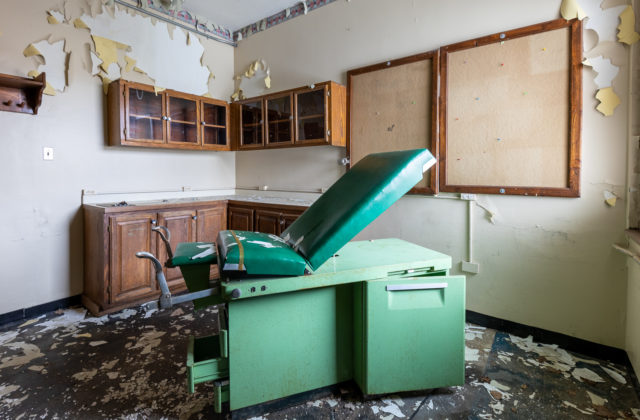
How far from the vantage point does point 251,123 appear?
3971mm

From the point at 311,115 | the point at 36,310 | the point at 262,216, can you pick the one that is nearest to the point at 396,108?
the point at 311,115

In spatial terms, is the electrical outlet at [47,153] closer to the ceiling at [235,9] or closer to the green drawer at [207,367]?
the ceiling at [235,9]

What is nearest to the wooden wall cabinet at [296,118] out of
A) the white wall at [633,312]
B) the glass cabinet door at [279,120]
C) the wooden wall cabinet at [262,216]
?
the glass cabinet door at [279,120]

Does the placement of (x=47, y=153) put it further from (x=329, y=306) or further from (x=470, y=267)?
(x=470, y=267)

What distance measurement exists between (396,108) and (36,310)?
3522mm

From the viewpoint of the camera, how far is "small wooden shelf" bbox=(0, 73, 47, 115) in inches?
106

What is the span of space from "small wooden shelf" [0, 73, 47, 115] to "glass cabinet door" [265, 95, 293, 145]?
6.26 feet

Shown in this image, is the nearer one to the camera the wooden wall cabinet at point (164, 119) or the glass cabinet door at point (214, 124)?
the wooden wall cabinet at point (164, 119)

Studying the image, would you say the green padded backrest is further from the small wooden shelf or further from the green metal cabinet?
the small wooden shelf

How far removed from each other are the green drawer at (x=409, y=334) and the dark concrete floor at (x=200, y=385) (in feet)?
0.46

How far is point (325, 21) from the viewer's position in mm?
3572

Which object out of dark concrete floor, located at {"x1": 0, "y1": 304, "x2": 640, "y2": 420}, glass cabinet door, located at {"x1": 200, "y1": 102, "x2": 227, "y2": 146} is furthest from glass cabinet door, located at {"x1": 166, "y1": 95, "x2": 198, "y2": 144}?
dark concrete floor, located at {"x1": 0, "y1": 304, "x2": 640, "y2": 420}

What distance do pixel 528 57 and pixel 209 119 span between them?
10.1 ft

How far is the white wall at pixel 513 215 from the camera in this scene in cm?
225
